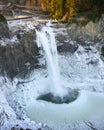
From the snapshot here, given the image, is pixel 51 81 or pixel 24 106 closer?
pixel 24 106

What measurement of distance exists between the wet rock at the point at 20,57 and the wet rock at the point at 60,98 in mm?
1919

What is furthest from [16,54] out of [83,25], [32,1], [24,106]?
[32,1]

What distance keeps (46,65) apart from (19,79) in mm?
1941

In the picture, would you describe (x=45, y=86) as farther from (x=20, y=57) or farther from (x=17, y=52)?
(x=17, y=52)

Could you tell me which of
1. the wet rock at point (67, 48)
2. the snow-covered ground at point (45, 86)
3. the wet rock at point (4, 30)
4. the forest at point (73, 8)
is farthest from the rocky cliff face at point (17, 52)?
the forest at point (73, 8)

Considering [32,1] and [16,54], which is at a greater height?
[32,1]

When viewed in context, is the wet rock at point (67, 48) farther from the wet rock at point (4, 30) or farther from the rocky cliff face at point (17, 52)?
the wet rock at point (4, 30)

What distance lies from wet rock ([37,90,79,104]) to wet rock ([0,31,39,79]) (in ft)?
6.30

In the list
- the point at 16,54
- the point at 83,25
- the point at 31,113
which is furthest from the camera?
the point at 83,25

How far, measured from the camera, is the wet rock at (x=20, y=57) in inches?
810

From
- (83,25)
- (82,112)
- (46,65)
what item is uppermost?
(83,25)

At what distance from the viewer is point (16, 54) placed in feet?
69.2

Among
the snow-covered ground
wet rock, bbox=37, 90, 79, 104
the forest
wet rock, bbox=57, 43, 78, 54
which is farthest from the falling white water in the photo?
the forest

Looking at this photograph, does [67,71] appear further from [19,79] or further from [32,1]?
[32,1]
